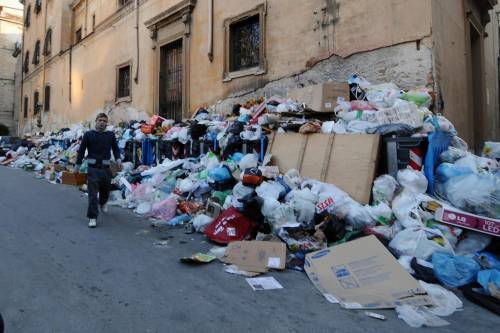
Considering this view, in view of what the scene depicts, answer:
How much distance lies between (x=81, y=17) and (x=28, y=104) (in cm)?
1093

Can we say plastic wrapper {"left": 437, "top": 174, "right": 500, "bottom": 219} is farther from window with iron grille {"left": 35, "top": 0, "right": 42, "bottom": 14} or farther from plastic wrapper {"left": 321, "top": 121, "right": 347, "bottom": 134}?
window with iron grille {"left": 35, "top": 0, "right": 42, "bottom": 14}

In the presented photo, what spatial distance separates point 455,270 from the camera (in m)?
3.17

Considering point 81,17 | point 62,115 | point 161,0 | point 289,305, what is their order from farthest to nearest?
point 62,115 < point 81,17 < point 161,0 < point 289,305

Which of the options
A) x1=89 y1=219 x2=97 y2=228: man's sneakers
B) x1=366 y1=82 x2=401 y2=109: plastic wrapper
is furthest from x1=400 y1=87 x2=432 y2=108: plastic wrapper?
x1=89 y1=219 x2=97 y2=228: man's sneakers

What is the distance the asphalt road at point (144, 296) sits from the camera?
2.47m

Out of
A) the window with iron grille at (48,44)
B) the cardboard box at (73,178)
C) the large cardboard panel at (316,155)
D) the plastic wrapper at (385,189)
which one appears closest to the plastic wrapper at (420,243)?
the plastic wrapper at (385,189)

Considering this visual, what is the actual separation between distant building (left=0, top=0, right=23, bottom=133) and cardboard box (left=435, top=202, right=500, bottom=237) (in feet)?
116

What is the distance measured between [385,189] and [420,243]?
3.01 ft

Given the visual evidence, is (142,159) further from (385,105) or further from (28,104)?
(28,104)

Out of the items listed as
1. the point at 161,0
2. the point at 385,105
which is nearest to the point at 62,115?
the point at 161,0

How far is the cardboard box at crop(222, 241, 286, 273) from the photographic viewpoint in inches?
140

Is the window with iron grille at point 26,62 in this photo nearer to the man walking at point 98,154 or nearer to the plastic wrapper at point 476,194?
the man walking at point 98,154

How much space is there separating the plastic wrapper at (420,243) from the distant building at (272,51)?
3051 mm

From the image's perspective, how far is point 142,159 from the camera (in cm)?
980
